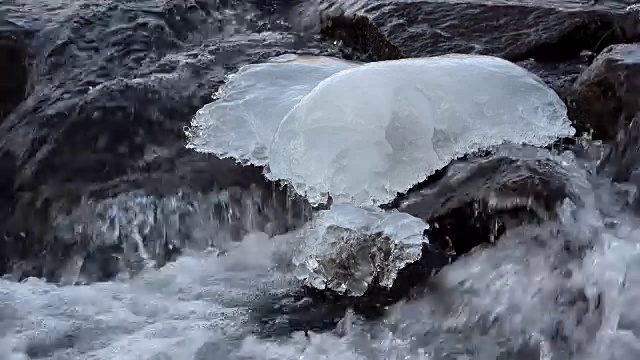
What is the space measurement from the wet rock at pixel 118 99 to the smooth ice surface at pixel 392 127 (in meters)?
0.45

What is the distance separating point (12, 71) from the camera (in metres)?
5.33

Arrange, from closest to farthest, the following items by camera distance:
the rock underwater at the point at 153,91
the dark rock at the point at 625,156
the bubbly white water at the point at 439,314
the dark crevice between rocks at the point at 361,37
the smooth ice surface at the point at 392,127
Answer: the bubbly white water at the point at 439,314, the smooth ice surface at the point at 392,127, the dark rock at the point at 625,156, the rock underwater at the point at 153,91, the dark crevice between rocks at the point at 361,37

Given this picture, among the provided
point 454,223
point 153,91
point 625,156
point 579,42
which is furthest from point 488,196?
point 153,91

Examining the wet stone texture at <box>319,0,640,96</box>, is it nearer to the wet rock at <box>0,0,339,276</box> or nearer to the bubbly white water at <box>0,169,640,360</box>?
the wet rock at <box>0,0,339,276</box>

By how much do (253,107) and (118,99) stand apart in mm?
843

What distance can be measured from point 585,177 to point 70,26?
3.56 m

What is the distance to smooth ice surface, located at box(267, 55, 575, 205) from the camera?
3631mm

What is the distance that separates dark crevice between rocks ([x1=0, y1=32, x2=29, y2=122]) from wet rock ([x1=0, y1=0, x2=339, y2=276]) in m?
0.08

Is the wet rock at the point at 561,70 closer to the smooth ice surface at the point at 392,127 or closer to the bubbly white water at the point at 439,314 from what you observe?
the smooth ice surface at the point at 392,127

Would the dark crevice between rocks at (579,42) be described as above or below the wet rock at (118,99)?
above

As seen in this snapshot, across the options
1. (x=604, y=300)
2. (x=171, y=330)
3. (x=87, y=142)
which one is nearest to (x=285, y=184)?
(x=171, y=330)

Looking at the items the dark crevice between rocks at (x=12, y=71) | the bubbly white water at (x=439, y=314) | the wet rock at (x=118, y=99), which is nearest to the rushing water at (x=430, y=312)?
the bubbly white water at (x=439, y=314)

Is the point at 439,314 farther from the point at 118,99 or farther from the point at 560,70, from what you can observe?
the point at 118,99

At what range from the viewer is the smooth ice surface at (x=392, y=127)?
3631 millimetres
